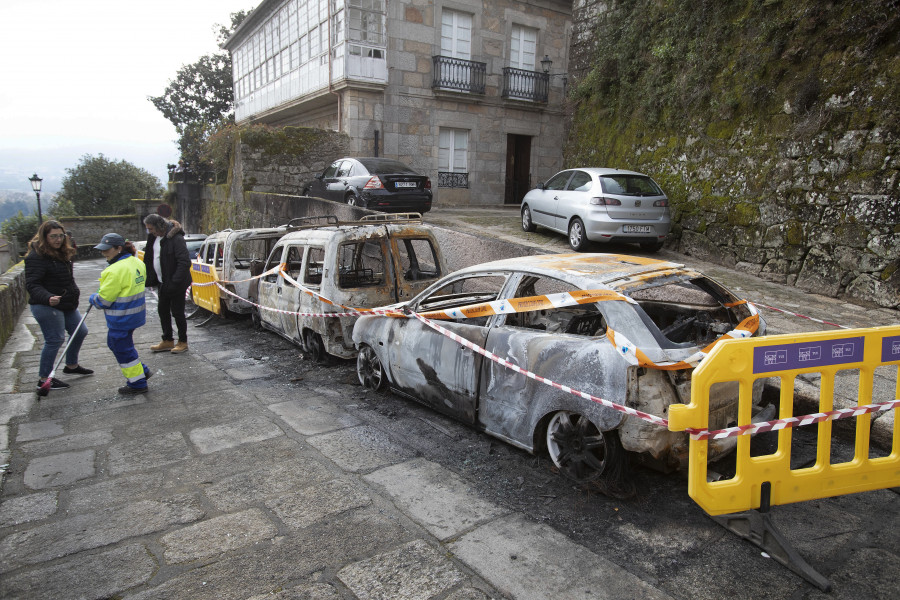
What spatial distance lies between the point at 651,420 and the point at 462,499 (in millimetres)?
1364

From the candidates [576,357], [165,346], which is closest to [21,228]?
[165,346]

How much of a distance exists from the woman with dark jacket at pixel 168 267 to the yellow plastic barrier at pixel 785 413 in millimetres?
6999

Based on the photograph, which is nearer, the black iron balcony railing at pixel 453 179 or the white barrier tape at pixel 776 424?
the white barrier tape at pixel 776 424

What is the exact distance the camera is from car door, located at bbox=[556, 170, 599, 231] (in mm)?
10023

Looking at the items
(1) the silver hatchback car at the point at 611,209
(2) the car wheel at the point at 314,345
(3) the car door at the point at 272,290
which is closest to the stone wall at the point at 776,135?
(1) the silver hatchback car at the point at 611,209

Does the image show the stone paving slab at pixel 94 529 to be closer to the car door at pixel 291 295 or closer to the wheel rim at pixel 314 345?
the wheel rim at pixel 314 345

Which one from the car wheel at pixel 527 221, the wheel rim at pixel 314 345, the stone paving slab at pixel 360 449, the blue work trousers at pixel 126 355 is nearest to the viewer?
the stone paving slab at pixel 360 449

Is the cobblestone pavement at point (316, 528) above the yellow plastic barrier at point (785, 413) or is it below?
below

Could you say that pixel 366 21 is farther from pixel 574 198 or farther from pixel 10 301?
pixel 10 301

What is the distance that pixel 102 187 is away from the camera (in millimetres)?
40094

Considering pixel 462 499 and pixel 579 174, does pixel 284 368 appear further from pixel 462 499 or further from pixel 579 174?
pixel 579 174

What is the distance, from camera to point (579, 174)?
10656 mm

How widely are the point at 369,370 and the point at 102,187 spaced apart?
138 feet

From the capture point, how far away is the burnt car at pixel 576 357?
3559 mm
